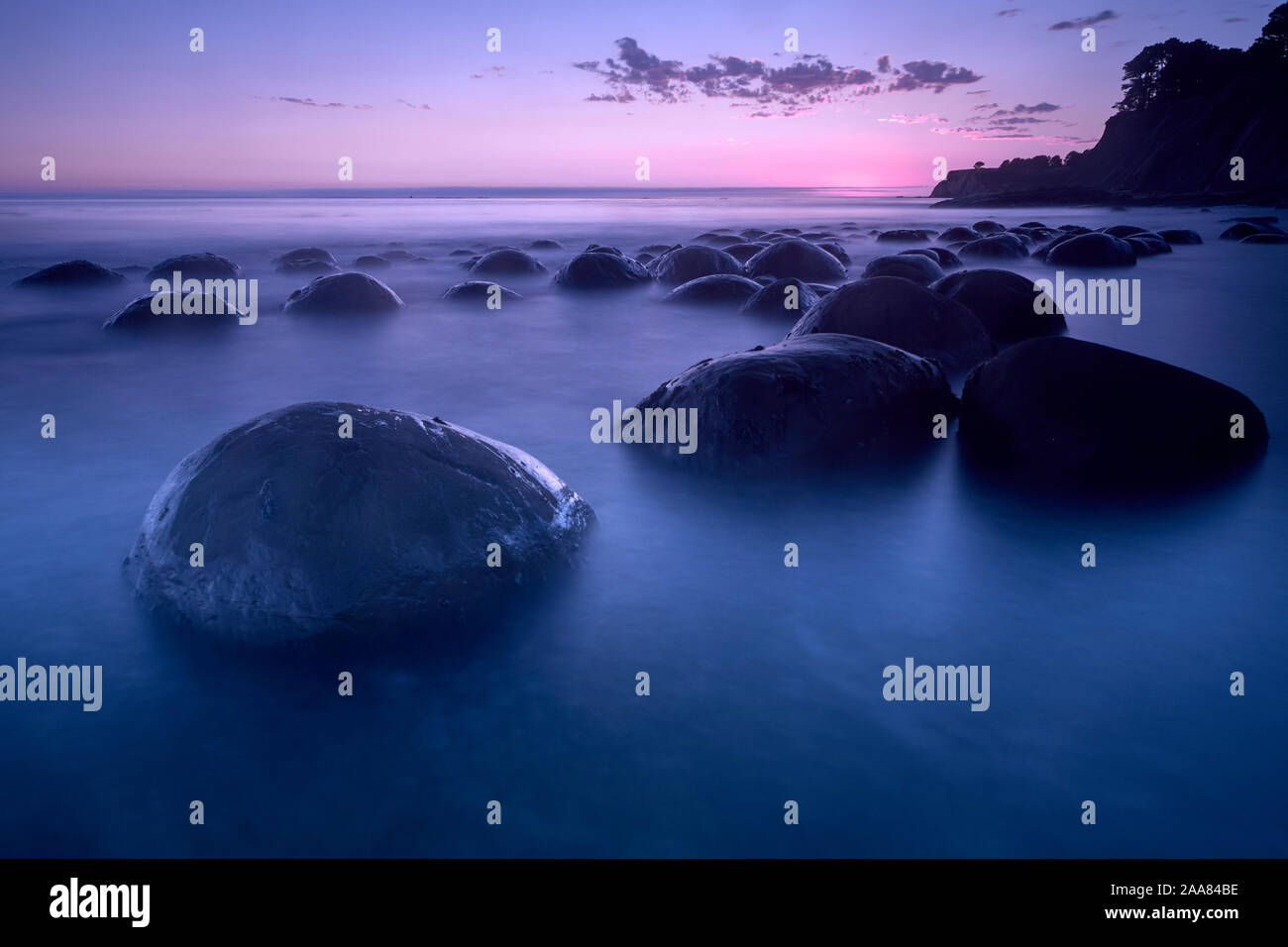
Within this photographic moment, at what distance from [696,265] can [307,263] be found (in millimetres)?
8595

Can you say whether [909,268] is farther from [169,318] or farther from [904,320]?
[169,318]

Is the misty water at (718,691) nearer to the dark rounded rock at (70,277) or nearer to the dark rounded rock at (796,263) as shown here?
the dark rounded rock at (796,263)

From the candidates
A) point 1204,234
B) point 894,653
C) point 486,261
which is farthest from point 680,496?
point 1204,234

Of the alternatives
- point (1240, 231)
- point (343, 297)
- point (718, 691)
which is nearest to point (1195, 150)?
point (1240, 231)

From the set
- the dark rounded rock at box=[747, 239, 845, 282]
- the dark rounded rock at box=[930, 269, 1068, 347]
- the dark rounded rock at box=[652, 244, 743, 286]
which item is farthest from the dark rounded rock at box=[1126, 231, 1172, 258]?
the dark rounded rock at box=[930, 269, 1068, 347]

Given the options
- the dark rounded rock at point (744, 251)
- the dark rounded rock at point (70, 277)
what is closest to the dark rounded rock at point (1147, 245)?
the dark rounded rock at point (744, 251)

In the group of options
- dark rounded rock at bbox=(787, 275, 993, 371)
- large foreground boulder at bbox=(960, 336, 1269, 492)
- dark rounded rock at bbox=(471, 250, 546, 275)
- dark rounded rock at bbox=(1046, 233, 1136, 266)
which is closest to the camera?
large foreground boulder at bbox=(960, 336, 1269, 492)

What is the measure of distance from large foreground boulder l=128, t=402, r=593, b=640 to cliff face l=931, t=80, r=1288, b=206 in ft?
155

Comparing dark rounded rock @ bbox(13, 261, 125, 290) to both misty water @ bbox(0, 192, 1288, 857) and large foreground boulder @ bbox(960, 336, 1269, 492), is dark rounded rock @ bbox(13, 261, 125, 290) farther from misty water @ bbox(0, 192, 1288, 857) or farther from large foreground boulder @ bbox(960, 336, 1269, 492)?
large foreground boulder @ bbox(960, 336, 1269, 492)

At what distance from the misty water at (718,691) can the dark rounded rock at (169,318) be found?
4.74 m

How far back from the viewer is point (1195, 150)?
4566 cm

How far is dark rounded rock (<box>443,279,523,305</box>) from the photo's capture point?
39.8 feet

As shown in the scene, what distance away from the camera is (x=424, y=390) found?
7016mm

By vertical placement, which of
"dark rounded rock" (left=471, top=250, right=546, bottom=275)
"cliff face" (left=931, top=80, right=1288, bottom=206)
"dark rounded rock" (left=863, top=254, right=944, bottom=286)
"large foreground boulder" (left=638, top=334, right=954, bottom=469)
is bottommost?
"large foreground boulder" (left=638, top=334, right=954, bottom=469)
